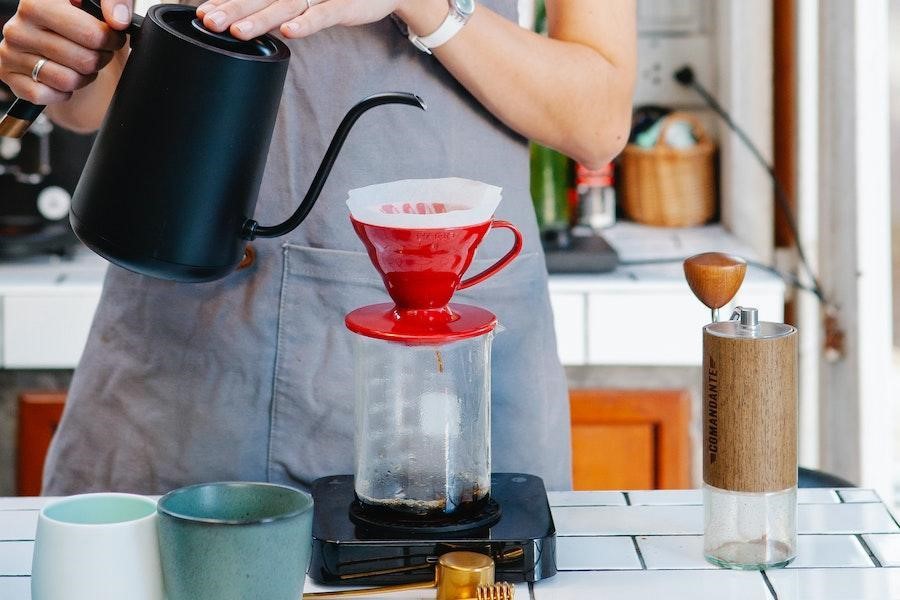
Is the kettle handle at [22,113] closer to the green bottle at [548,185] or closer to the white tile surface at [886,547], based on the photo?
the white tile surface at [886,547]

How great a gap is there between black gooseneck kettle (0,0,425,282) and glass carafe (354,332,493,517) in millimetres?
135

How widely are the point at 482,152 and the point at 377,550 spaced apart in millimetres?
432

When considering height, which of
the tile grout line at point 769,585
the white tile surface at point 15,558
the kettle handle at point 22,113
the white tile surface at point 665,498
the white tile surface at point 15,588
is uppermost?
the kettle handle at point 22,113

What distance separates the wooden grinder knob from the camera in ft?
2.86

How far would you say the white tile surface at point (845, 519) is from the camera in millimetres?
970

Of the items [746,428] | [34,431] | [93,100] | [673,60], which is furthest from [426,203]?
[673,60]

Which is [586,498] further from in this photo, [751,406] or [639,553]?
[751,406]

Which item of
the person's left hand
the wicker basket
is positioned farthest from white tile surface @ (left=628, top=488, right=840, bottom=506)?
the wicker basket

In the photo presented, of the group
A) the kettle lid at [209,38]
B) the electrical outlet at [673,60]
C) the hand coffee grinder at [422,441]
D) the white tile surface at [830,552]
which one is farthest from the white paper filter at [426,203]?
the electrical outlet at [673,60]

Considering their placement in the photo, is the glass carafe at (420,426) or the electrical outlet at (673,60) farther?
the electrical outlet at (673,60)

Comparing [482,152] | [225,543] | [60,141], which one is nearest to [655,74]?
[60,141]

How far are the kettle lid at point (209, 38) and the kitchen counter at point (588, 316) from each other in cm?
109

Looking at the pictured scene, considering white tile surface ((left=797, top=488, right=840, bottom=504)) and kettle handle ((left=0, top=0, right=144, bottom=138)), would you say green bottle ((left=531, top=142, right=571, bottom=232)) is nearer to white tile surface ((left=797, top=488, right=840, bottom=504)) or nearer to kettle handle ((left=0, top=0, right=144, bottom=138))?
white tile surface ((left=797, top=488, right=840, bottom=504))

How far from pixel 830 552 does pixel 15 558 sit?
1.96ft
